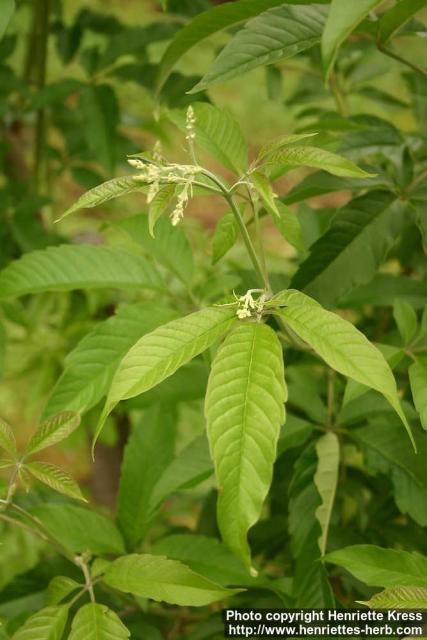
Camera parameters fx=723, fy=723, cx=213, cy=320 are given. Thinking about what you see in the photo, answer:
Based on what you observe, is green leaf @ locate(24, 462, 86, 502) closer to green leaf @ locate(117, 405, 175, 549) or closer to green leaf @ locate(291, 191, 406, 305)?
green leaf @ locate(117, 405, 175, 549)

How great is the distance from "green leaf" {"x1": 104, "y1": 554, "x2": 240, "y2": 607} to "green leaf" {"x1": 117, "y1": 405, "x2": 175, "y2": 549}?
19 centimetres

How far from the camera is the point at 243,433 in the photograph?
0.63 meters

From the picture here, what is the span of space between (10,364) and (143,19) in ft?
9.00

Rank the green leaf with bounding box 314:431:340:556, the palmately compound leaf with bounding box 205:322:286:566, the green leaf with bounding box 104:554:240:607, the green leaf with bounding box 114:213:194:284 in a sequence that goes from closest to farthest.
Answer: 1. the palmately compound leaf with bounding box 205:322:286:566
2. the green leaf with bounding box 104:554:240:607
3. the green leaf with bounding box 314:431:340:556
4. the green leaf with bounding box 114:213:194:284

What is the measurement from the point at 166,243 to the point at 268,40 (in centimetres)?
32

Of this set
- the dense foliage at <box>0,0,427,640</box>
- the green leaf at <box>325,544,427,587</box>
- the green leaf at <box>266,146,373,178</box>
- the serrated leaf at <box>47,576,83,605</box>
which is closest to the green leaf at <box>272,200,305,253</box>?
the dense foliage at <box>0,0,427,640</box>

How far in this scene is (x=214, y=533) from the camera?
1.20 m

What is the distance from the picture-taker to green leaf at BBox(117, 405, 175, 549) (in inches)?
39.5

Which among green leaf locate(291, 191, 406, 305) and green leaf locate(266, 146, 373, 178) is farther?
green leaf locate(291, 191, 406, 305)

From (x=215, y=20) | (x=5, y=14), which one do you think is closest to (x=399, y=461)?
(x=215, y=20)

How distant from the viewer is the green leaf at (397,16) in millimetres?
813

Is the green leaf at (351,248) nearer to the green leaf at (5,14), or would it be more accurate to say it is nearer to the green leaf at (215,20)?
the green leaf at (215,20)

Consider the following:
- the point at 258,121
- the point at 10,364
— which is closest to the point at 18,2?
the point at 10,364

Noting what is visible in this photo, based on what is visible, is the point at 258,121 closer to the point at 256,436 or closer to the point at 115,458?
the point at 115,458
